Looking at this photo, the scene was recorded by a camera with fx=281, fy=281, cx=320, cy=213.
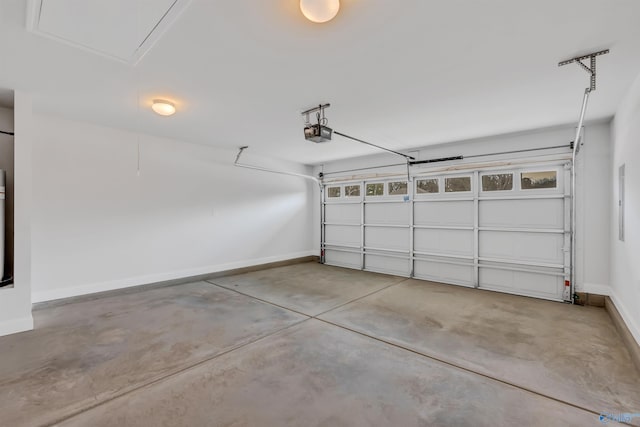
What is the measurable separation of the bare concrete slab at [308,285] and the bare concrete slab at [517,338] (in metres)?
0.39

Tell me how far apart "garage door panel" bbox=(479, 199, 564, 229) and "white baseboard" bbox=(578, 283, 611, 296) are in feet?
2.95

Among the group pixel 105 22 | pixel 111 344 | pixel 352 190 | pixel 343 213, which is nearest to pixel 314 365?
pixel 111 344

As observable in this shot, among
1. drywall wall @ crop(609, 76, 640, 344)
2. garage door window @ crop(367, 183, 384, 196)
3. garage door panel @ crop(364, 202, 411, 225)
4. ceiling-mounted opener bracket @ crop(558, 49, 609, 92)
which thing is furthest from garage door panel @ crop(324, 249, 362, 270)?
ceiling-mounted opener bracket @ crop(558, 49, 609, 92)

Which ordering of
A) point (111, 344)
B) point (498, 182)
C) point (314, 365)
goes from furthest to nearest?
point (498, 182) → point (111, 344) → point (314, 365)

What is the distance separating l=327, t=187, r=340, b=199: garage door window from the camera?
293 inches

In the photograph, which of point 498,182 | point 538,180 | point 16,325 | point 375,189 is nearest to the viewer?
point 16,325

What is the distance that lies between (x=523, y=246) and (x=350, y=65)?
14.0 feet

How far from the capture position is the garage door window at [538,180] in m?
4.49

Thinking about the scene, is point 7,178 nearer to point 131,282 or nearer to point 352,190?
point 131,282

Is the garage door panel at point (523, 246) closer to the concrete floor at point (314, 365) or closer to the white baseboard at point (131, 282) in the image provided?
the concrete floor at point (314, 365)

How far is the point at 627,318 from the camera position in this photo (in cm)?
299

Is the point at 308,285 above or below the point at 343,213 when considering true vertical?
below

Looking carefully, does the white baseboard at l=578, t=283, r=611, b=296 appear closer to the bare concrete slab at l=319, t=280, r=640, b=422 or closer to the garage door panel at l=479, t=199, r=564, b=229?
the bare concrete slab at l=319, t=280, r=640, b=422

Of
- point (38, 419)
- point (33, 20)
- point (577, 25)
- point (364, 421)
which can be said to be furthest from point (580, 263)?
point (33, 20)
